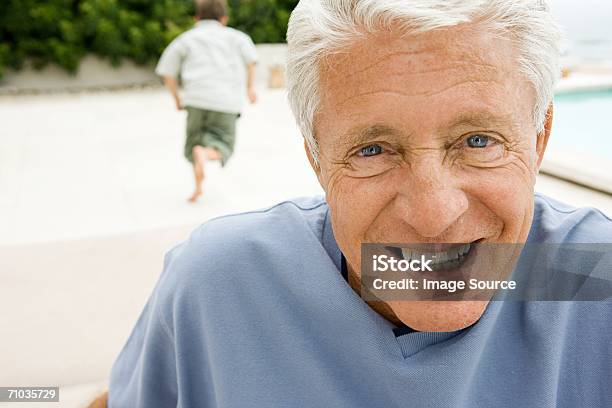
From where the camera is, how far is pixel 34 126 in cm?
688

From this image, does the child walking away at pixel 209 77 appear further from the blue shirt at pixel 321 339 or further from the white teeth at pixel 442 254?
the white teeth at pixel 442 254

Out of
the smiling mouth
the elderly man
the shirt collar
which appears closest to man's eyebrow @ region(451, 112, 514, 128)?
the elderly man

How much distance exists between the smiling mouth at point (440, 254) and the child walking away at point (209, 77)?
3302mm

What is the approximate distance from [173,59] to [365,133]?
3.60 meters

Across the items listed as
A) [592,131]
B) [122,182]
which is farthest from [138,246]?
[592,131]

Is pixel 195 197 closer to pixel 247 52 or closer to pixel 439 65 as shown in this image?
pixel 247 52

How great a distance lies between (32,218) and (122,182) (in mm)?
894

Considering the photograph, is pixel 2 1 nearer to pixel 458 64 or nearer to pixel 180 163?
pixel 180 163

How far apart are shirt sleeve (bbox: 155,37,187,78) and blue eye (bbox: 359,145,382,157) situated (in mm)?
3544

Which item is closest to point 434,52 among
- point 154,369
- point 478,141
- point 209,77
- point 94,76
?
point 478,141

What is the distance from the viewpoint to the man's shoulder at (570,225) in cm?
86

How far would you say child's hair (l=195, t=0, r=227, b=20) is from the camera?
159 inches

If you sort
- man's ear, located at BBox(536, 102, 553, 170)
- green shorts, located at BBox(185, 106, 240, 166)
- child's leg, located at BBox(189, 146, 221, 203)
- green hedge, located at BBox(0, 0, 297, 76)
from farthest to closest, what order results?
green hedge, located at BBox(0, 0, 297, 76), green shorts, located at BBox(185, 106, 240, 166), child's leg, located at BBox(189, 146, 221, 203), man's ear, located at BBox(536, 102, 553, 170)

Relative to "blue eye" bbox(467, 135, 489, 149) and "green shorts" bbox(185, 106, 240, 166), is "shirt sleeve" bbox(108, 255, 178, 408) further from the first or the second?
"green shorts" bbox(185, 106, 240, 166)
